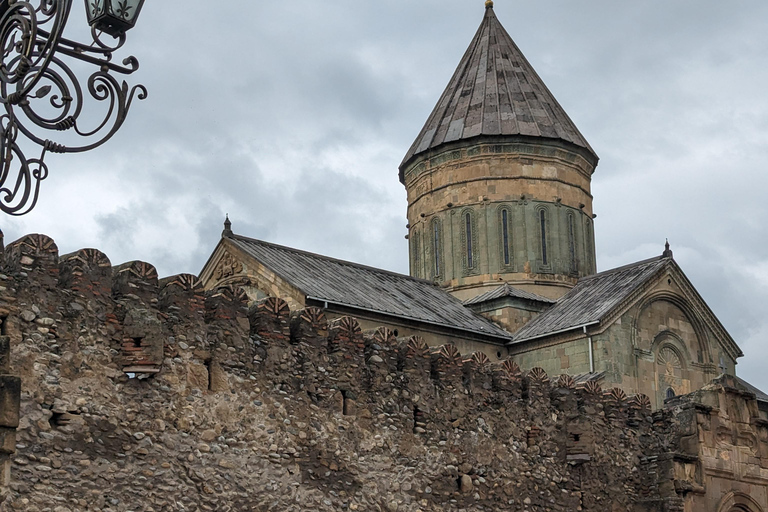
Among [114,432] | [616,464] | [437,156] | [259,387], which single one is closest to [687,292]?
[437,156]

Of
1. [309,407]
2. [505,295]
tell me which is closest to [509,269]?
[505,295]

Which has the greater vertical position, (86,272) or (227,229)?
(227,229)

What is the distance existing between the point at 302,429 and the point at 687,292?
14.3 m

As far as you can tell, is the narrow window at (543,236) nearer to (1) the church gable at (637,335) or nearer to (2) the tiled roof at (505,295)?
(2) the tiled roof at (505,295)

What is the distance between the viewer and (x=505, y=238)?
2517 cm

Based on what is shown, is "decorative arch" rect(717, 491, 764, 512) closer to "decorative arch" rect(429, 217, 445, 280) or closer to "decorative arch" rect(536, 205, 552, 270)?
"decorative arch" rect(536, 205, 552, 270)

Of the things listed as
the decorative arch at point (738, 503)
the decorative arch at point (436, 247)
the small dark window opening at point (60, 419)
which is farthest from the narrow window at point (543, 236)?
the small dark window opening at point (60, 419)

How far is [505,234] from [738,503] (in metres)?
11.0

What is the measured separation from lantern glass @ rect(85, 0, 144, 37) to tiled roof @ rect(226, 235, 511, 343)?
1322cm

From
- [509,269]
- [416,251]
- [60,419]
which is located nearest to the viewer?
[60,419]

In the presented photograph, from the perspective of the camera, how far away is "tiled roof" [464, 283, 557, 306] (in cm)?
2389

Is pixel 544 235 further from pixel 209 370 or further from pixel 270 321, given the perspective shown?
pixel 209 370

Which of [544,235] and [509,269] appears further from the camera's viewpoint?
[544,235]

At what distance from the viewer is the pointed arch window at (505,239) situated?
25.1 m
